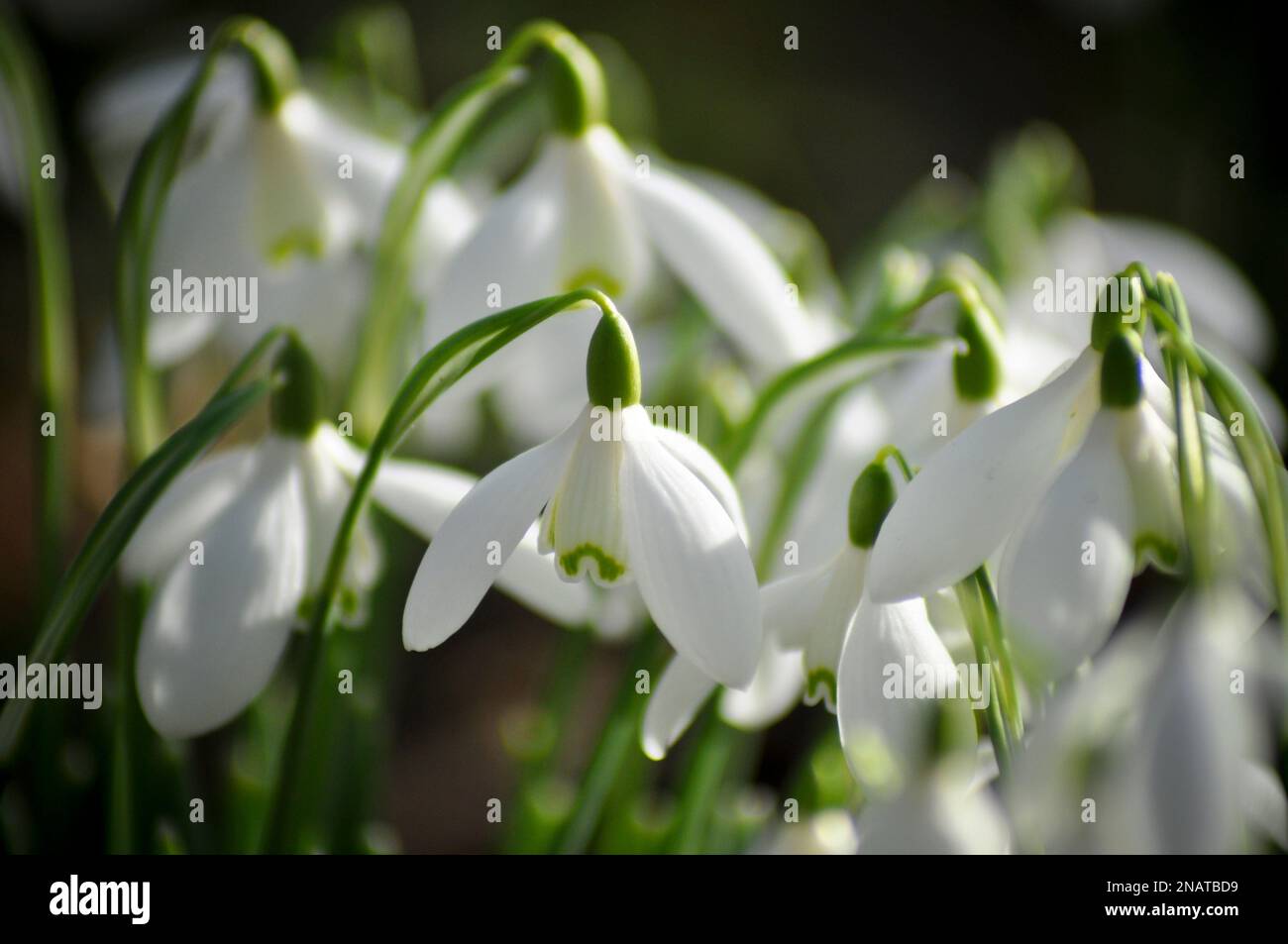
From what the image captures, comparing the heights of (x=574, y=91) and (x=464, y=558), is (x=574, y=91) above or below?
above

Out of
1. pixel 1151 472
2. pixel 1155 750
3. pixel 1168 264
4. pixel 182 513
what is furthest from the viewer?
pixel 1168 264

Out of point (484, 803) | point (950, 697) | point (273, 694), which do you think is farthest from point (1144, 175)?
point (950, 697)

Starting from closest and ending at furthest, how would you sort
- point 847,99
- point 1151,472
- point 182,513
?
1. point 1151,472
2. point 182,513
3. point 847,99

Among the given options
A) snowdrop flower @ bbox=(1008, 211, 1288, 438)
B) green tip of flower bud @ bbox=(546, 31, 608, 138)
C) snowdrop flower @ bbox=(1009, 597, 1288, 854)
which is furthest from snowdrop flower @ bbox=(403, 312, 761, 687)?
snowdrop flower @ bbox=(1008, 211, 1288, 438)

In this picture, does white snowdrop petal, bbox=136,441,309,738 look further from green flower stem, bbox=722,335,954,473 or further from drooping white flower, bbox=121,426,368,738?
green flower stem, bbox=722,335,954,473

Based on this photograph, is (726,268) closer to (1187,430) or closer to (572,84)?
(572,84)

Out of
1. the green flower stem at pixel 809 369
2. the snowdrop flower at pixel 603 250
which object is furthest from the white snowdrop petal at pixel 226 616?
the green flower stem at pixel 809 369

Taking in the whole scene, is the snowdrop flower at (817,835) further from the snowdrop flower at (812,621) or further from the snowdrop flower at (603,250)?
the snowdrop flower at (603,250)

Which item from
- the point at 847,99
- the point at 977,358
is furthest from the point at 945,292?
the point at 847,99
